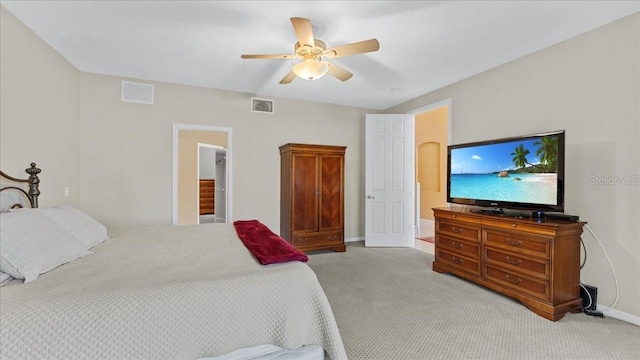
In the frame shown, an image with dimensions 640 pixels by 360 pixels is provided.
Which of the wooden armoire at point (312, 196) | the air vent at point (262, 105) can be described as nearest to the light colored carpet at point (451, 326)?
the wooden armoire at point (312, 196)

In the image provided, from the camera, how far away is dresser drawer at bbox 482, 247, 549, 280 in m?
2.47

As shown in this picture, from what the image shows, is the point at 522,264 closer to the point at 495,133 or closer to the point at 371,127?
the point at 495,133

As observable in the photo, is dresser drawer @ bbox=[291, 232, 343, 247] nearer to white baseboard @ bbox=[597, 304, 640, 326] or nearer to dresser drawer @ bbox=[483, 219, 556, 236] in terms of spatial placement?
dresser drawer @ bbox=[483, 219, 556, 236]

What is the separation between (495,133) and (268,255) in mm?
3204

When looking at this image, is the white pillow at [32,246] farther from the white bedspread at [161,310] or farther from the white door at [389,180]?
the white door at [389,180]

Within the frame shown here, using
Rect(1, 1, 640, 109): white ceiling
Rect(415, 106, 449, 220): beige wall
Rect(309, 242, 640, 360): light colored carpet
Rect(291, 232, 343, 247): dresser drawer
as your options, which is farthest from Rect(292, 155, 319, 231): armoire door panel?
Rect(415, 106, 449, 220): beige wall

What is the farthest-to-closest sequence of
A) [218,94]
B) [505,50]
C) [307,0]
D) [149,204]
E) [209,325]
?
[218,94]
[149,204]
[505,50]
[307,0]
[209,325]

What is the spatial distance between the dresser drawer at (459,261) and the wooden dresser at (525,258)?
0.01 meters

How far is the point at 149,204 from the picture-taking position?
4.05 metres

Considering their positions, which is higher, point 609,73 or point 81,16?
point 81,16

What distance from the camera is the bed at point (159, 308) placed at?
1.14 metres

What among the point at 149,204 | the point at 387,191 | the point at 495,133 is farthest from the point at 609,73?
the point at 149,204

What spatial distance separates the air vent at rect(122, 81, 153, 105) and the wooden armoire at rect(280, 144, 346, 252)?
203 cm

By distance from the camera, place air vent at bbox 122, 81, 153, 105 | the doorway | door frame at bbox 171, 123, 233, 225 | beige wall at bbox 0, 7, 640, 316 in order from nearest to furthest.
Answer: beige wall at bbox 0, 7, 640, 316 < air vent at bbox 122, 81, 153, 105 < door frame at bbox 171, 123, 233, 225 < the doorway
